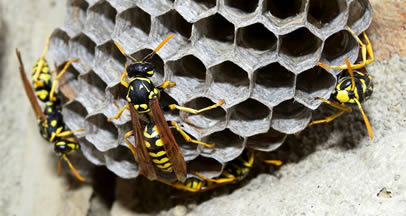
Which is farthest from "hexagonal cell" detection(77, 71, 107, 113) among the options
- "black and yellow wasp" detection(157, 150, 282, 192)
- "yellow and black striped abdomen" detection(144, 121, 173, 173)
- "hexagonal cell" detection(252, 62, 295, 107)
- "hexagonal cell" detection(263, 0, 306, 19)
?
"hexagonal cell" detection(263, 0, 306, 19)

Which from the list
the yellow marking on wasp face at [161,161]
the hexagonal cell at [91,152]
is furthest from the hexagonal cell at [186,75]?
the hexagonal cell at [91,152]

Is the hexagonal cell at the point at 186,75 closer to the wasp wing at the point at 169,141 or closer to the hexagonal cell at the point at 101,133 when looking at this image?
the wasp wing at the point at 169,141

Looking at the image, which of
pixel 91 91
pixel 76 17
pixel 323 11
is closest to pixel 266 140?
pixel 323 11

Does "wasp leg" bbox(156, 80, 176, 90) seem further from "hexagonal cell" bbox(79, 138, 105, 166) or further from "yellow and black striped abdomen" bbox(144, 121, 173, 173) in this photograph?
"hexagonal cell" bbox(79, 138, 105, 166)

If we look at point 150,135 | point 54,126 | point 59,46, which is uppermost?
point 59,46

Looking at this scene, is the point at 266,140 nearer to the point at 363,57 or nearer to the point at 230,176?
the point at 230,176
